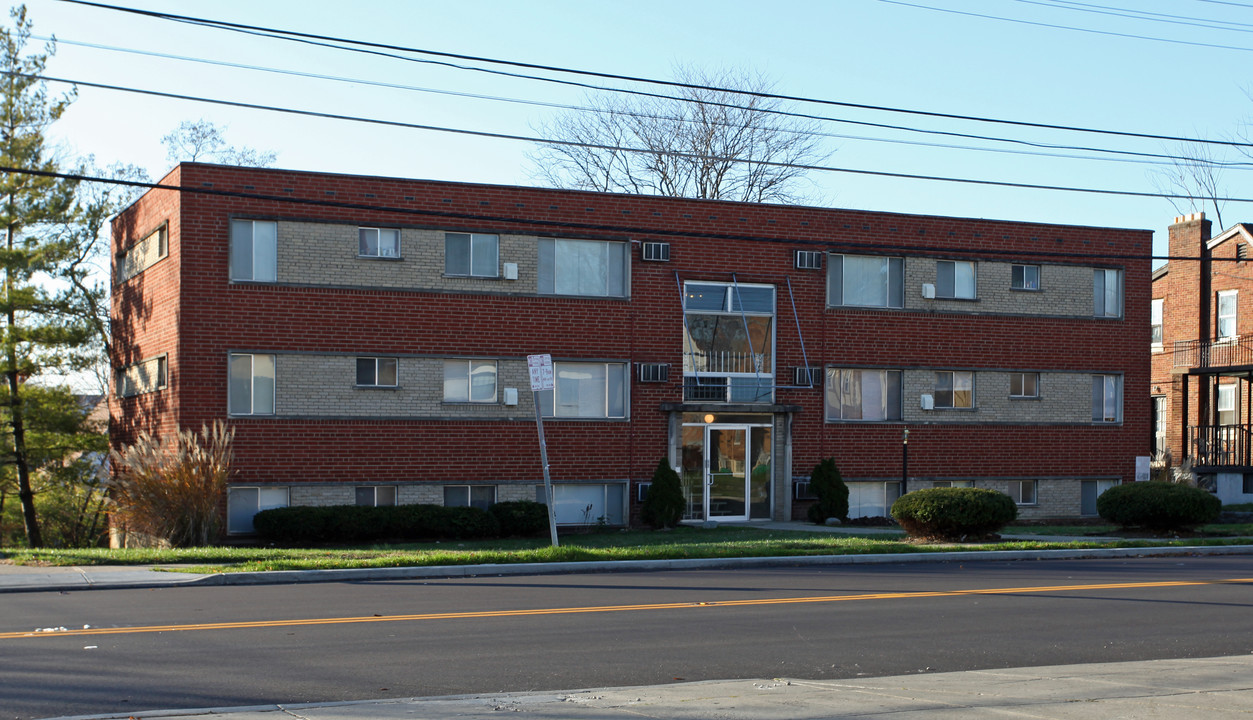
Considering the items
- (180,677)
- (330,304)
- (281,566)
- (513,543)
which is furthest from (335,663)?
(330,304)

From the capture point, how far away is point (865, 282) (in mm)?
28266

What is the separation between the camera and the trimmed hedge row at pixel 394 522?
22.3m

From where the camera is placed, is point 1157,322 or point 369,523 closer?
point 369,523

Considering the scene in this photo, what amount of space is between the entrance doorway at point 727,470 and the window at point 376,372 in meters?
6.70

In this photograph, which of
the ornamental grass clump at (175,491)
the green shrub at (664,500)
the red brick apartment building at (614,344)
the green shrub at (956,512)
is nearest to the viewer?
the green shrub at (956,512)

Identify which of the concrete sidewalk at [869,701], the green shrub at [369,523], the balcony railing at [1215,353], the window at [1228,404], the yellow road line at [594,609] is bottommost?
the green shrub at [369,523]

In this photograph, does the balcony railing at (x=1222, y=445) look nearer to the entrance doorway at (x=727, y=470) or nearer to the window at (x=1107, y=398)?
the window at (x=1107, y=398)

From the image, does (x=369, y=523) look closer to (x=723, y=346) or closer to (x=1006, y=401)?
(x=723, y=346)

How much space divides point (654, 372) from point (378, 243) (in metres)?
6.64

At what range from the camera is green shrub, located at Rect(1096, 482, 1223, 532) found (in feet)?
72.7

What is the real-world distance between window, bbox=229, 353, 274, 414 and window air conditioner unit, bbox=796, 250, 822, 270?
12.0m

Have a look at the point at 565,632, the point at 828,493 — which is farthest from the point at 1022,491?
the point at 565,632

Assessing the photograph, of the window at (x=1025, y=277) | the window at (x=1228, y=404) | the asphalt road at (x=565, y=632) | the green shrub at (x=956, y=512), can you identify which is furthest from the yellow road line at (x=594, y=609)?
the window at (x=1228, y=404)

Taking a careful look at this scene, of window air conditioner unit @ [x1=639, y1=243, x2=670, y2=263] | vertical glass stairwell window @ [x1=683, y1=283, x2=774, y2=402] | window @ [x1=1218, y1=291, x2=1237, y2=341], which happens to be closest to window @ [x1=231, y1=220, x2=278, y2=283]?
window air conditioner unit @ [x1=639, y1=243, x2=670, y2=263]
